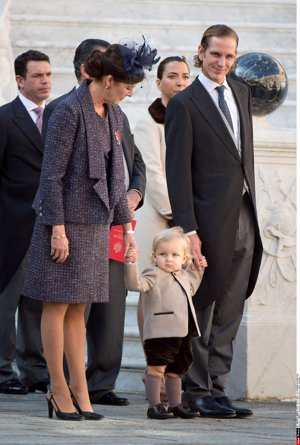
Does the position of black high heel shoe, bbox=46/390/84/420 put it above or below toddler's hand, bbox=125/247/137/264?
below

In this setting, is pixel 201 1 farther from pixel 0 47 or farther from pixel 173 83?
pixel 173 83

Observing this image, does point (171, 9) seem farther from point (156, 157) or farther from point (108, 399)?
point (108, 399)

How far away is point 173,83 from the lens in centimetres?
685

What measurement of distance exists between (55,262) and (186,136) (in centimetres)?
90

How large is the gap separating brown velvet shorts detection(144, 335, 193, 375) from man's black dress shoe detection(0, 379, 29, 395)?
1294 millimetres

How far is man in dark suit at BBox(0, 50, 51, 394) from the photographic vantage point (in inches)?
276

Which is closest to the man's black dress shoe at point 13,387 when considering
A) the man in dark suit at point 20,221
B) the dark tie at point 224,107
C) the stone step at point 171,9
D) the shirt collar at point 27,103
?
the man in dark suit at point 20,221

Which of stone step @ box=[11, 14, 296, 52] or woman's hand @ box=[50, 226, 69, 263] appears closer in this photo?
woman's hand @ box=[50, 226, 69, 263]

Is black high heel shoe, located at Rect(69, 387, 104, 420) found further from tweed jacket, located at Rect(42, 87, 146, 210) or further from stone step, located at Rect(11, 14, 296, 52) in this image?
stone step, located at Rect(11, 14, 296, 52)

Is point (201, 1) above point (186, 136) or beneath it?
above

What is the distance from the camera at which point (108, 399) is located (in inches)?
253

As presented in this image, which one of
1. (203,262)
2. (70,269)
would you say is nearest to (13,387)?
(203,262)

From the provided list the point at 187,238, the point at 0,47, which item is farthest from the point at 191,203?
the point at 0,47

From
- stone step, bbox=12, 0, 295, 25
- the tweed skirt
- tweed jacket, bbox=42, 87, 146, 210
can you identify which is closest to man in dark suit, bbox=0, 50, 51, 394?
tweed jacket, bbox=42, 87, 146, 210
